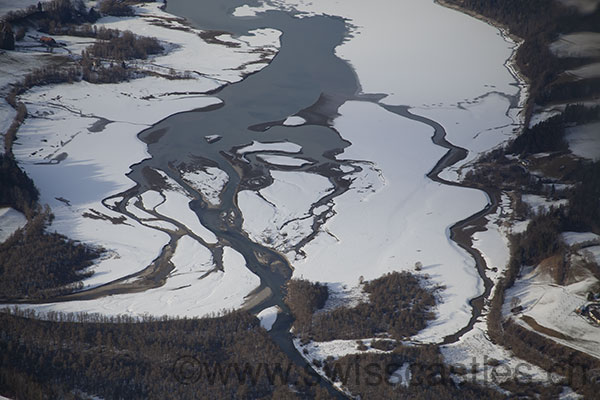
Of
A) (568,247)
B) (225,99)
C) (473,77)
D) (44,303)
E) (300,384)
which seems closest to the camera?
(300,384)

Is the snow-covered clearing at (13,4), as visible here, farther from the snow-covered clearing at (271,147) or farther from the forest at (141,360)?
the forest at (141,360)

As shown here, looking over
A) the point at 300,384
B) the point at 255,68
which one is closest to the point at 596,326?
the point at 300,384

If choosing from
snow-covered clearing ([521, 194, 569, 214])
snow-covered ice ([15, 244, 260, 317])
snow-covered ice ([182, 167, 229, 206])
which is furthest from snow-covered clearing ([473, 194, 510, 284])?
snow-covered ice ([182, 167, 229, 206])

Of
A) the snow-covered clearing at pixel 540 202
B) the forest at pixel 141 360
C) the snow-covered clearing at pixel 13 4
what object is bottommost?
the forest at pixel 141 360

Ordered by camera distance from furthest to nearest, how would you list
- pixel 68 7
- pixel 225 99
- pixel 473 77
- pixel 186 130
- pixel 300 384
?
pixel 68 7 < pixel 473 77 < pixel 225 99 < pixel 186 130 < pixel 300 384

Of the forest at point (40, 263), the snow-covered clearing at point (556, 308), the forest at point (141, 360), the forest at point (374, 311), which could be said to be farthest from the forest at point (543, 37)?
the forest at point (40, 263)

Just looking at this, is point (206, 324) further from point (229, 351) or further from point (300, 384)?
point (300, 384)

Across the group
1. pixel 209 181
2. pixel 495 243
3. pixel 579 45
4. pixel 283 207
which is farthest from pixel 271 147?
pixel 579 45

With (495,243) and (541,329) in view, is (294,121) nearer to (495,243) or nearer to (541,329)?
(495,243)
